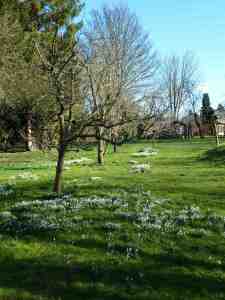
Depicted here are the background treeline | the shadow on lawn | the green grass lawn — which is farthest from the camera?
the background treeline

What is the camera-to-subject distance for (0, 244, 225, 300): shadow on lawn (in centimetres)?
789

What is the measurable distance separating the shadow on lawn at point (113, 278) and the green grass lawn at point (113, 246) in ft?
0.06

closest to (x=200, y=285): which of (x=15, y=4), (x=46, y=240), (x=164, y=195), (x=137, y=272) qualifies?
(x=137, y=272)

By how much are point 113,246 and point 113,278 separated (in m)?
1.82

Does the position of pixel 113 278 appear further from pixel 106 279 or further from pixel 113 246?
pixel 113 246

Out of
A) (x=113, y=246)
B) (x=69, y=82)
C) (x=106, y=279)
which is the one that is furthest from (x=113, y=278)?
(x=69, y=82)

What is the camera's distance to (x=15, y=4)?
48.3 meters

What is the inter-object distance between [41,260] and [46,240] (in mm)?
1301

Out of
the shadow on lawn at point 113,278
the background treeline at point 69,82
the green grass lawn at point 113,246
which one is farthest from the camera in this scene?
the background treeline at point 69,82

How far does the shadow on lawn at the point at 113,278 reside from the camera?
7895mm

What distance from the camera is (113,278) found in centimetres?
852

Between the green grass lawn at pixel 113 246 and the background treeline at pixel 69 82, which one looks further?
the background treeline at pixel 69 82

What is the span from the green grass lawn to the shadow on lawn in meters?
0.02

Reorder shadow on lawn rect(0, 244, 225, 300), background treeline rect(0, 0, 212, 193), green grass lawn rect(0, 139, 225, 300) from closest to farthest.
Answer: shadow on lawn rect(0, 244, 225, 300) → green grass lawn rect(0, 139, 225, 300) → background treeline rect(0, 0, 212, 193)
